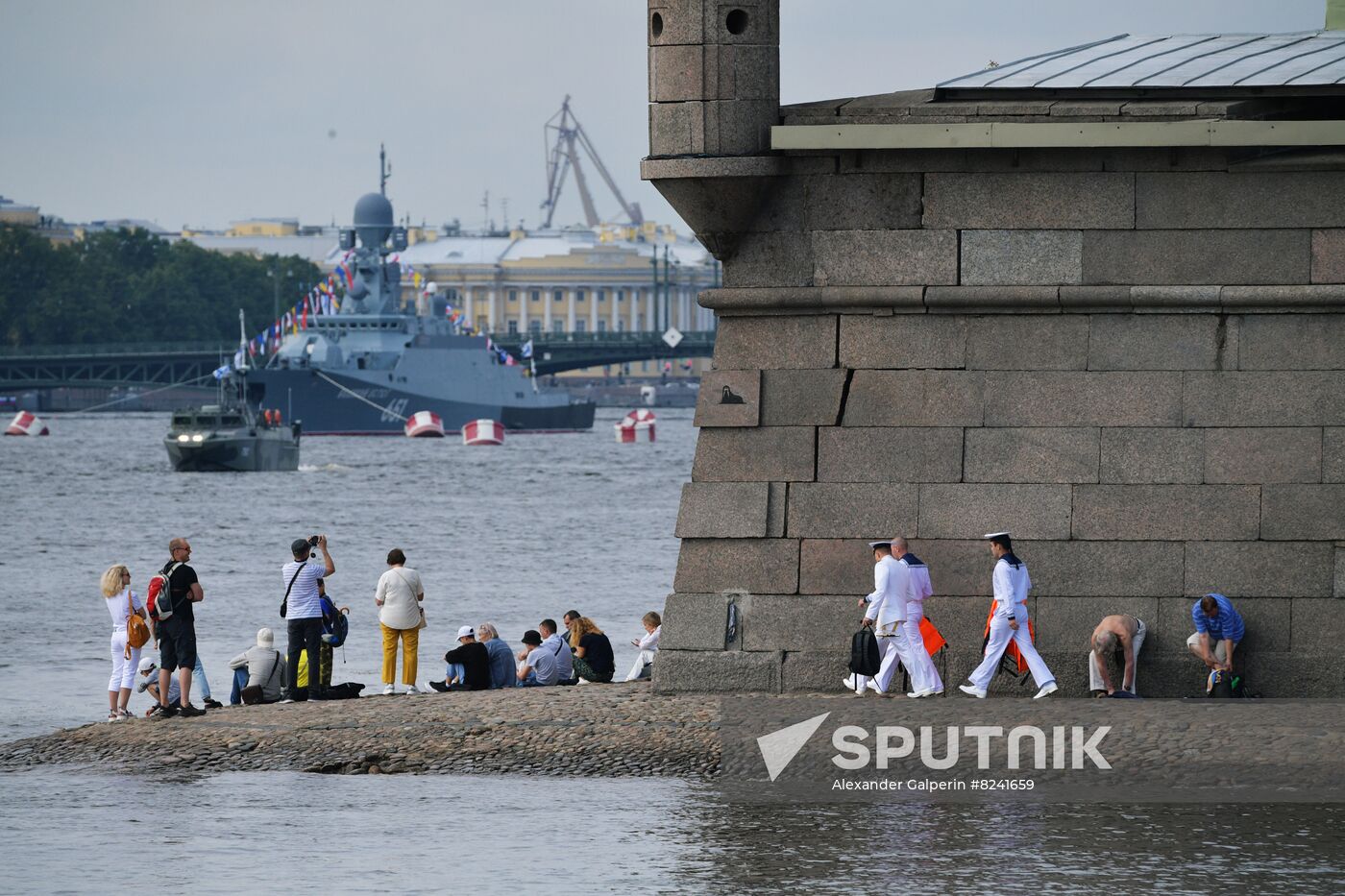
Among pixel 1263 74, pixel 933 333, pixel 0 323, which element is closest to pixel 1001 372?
pixel 933 333

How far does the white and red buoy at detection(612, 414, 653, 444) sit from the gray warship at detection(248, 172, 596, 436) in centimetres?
622

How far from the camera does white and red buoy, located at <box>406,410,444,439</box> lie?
96.2m

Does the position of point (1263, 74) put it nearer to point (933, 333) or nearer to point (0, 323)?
point (933, 333)

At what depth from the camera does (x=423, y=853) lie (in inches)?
393

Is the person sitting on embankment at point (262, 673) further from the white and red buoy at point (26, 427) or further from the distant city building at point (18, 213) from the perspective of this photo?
the distant city building at point (18, 213)

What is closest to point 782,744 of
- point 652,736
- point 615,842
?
point 652,736

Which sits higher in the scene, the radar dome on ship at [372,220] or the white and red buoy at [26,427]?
the radar dome on ship at [372,220]

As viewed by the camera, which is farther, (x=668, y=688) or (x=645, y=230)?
(x=645, y=230)

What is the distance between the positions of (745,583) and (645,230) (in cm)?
17284

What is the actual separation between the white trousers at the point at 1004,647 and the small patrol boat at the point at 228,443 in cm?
5827

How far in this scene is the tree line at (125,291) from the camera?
119250mm

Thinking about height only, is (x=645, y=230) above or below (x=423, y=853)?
above

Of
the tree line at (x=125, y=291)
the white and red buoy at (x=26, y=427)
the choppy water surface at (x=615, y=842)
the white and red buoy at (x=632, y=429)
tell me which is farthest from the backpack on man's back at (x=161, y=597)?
the tree line at (x=125, y=291)

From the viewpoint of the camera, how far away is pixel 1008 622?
11.9m
